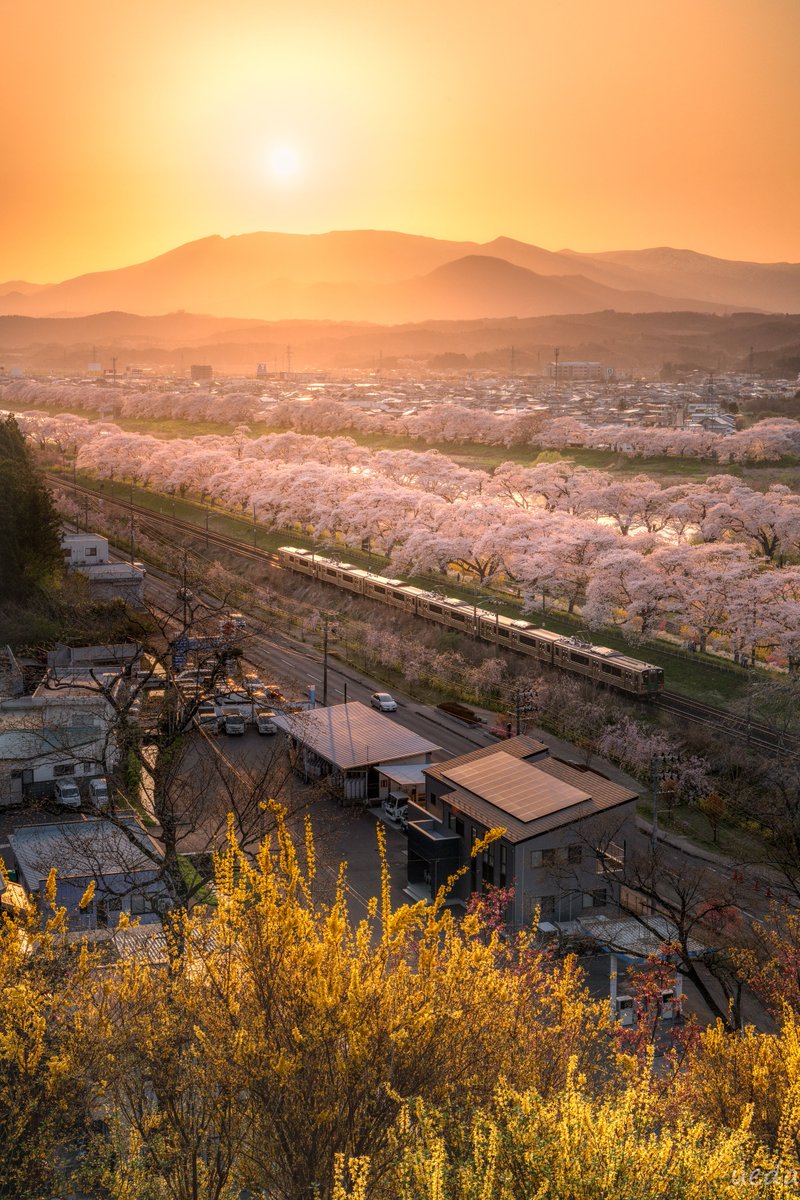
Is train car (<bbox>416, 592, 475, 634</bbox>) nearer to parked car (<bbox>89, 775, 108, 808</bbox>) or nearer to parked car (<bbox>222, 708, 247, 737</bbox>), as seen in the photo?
parked car (<bbox>222, 708, 247, 737</bbox>)

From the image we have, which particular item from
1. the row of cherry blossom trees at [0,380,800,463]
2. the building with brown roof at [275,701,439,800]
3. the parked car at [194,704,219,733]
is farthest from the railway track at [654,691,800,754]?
the row of cherry blossom trees at [0,380,800,463]

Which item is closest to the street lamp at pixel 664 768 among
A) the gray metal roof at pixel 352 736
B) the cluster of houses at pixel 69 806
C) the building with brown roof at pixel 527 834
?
the building with brown roof at pixel 527 834

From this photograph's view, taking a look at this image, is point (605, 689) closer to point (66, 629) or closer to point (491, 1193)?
point (66, 629)

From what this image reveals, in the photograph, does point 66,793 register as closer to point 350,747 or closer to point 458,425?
point 350,747

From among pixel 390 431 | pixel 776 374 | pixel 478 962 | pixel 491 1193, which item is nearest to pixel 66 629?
pixel 478 962

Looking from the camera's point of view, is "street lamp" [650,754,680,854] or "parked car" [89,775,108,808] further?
"street lamp" [650,754,680,854]

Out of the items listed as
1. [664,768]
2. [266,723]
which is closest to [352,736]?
[266,723]
